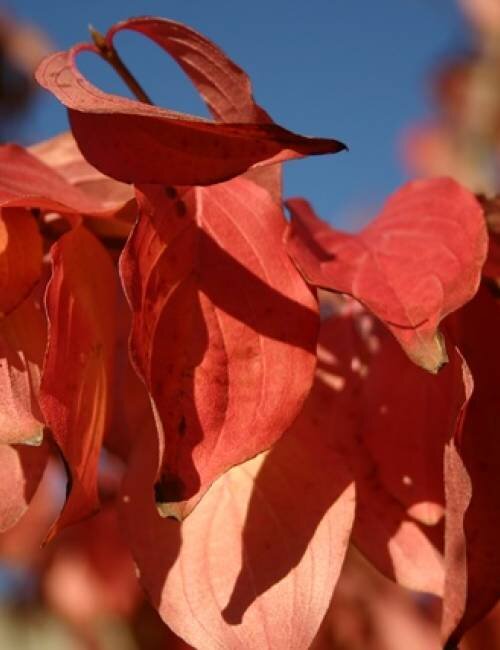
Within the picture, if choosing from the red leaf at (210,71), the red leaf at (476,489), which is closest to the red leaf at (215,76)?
the red leaf at (210,71)

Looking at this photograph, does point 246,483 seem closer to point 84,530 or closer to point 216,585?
point 216,585

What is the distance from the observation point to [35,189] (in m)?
0.44

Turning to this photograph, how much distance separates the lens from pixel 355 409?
0.52 metres

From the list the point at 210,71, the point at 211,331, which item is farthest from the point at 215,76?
the point at 211,331

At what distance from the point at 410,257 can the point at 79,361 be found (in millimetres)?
147

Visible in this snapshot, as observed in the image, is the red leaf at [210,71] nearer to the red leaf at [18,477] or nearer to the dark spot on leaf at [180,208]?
the dark spot on leaf at [180,208]

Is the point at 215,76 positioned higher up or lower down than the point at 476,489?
higher up

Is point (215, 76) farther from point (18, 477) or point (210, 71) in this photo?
point (18, 477)

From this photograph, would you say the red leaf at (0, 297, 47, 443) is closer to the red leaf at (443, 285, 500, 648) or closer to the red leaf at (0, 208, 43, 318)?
the red leaf at (0, 208, 43, 318)

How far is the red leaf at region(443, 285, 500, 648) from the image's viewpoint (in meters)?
0.36

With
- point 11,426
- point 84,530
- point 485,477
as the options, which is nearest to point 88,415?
point 11,426

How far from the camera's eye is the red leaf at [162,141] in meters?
0.33

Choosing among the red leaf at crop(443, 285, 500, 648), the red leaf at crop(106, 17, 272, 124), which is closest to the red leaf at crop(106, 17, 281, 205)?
the red leaf at crop(106, 17, 272, 124)

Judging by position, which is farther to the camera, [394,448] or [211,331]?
[394,448]
